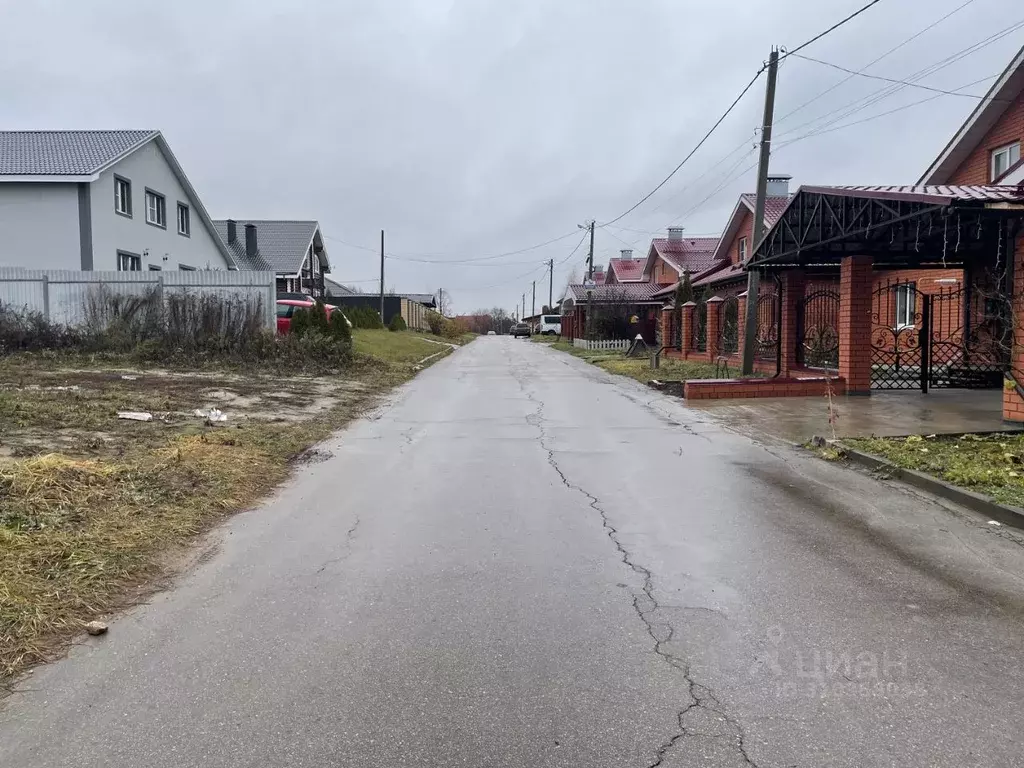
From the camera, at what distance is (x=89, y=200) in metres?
26.1

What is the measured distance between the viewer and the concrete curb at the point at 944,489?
19.4ft

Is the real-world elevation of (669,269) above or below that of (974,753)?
above

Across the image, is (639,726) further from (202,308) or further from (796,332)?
(202,308)

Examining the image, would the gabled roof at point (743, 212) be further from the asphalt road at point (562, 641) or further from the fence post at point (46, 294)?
the asphalt road at point (562, 641)

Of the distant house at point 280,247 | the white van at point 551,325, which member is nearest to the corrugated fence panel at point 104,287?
the distant house at point 280,247

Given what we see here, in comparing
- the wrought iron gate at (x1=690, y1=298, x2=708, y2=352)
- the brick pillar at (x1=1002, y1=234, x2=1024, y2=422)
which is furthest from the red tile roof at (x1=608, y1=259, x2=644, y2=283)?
the brick pillar at (x1=1002, y1=234, x2=1024, y2=422)

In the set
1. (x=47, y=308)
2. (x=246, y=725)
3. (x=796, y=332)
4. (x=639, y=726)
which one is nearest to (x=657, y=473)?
(x=639, y=726)

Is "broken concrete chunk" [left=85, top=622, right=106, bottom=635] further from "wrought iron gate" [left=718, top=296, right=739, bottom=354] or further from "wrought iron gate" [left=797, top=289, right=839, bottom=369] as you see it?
"wrought iron gate" [left=718, top=296, right=739, bottom=354]

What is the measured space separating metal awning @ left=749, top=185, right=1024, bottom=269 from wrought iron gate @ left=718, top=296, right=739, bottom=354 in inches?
248

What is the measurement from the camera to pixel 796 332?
17.2 m

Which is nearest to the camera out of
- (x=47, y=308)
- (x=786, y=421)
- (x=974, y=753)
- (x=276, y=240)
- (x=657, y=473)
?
(x=974, y=753)

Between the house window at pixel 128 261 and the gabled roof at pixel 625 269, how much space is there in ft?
128

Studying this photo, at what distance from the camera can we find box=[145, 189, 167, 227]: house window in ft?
99.9

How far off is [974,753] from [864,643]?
3.13 ft
